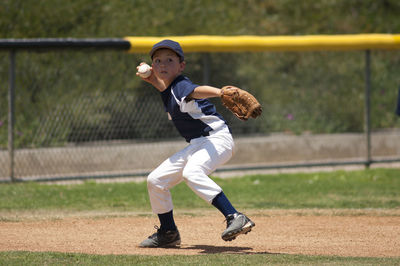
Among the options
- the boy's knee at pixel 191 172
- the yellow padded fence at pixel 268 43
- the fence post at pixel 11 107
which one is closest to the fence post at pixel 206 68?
the yellow padded fence at pixel 268 43

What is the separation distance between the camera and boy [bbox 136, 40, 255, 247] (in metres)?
5.11

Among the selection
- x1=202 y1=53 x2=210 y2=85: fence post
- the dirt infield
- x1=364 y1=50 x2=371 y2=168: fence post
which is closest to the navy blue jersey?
the dirt infield

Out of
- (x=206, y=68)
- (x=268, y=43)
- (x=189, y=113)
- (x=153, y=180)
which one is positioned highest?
(x=189, y=113)

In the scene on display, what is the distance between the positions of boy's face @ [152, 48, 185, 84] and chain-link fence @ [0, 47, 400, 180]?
164 inches

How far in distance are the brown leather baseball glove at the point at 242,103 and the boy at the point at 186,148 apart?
0.90 ft

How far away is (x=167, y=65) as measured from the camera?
17.9ft

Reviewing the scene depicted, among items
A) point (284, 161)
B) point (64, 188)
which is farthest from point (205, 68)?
point (64, 188)

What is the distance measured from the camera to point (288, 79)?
10867mm

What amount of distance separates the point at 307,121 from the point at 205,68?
6.74 feet

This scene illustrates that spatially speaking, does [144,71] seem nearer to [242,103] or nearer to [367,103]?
[242,103]

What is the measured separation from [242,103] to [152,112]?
5131 mm

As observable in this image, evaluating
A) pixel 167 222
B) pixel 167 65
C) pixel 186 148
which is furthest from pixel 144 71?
pixel 167 222

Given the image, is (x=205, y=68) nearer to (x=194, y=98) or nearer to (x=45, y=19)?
(x=45, y=19)

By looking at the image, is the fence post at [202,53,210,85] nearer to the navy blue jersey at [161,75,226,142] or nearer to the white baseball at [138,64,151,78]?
the white baseball at [138,64,151,78]
